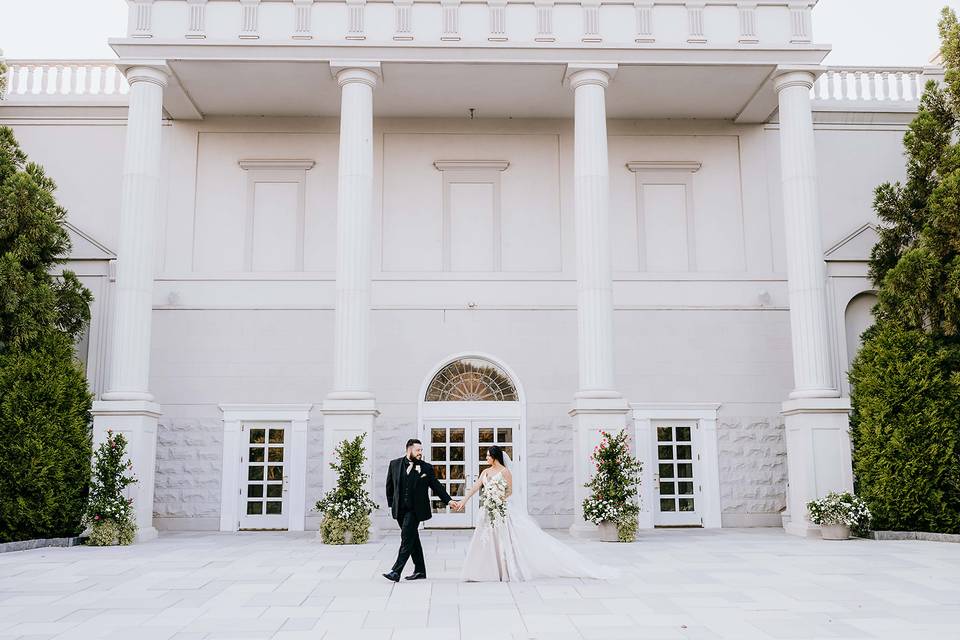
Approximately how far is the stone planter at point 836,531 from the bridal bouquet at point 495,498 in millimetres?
7356

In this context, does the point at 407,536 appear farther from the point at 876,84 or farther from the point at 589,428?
the point at 876,84

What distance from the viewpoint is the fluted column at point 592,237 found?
1556 cm

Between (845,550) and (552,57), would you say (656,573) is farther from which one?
(552,57)

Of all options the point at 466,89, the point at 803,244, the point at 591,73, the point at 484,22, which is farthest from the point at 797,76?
the point at 466,89

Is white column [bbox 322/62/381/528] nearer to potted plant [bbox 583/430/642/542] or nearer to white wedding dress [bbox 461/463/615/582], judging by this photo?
potted plant [bbox 583/430/642/542]

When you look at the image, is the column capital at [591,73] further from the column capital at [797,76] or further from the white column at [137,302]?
the white column at [137,302]

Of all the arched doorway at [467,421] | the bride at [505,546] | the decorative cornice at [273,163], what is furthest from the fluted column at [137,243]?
the bride at [505,546]

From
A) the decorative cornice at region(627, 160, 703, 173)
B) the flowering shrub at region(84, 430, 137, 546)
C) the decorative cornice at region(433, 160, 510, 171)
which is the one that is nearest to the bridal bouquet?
the flowering shrub at region(84, 430, 137, 546)

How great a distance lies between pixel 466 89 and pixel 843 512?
35.3 feet

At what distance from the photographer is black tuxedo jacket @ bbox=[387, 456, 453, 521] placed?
983 cm

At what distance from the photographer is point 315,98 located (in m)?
17.8

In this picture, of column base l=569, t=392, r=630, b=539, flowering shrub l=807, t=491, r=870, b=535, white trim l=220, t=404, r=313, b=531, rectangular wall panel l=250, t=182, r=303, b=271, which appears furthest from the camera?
rectangular wall panel l=250, t=182, r=303, b=271

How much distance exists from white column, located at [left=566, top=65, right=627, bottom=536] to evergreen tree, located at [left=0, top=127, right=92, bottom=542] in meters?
8.66

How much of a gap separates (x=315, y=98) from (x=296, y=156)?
149cm
